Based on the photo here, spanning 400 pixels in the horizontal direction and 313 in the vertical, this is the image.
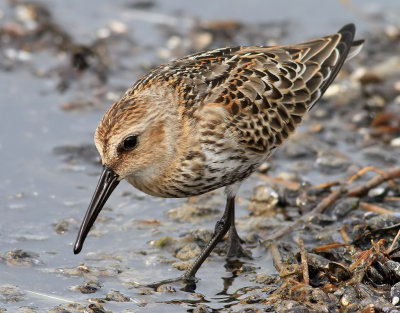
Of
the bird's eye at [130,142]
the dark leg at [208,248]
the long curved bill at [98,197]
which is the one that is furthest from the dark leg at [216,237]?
the bird's eye at [130,142]

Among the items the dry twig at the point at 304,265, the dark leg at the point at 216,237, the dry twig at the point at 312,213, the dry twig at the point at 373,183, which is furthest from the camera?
the dry twig at the point at 373,183

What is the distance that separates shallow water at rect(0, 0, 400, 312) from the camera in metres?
7.14

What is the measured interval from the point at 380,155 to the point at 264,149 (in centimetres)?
295

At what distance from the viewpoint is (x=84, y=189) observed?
9.12 m

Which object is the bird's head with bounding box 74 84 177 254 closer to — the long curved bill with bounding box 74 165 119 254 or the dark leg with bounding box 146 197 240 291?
the long curved bill with bounding box 74 165 119 254

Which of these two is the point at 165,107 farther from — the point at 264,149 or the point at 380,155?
the point at 380,155

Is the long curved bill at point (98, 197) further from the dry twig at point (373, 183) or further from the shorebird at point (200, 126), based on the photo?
the dry twig at point (373, 183)

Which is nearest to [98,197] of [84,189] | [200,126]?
[200,126]

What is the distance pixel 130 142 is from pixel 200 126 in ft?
2.53

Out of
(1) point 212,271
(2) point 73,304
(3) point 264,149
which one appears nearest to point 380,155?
(3) point 264,149

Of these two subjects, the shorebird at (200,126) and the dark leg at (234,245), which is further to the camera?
the dark leg at (234,245)

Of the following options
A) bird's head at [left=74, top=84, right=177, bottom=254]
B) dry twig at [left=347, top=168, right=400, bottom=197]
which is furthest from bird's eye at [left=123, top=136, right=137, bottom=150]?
dry twig at [left=347, top=168, right=400, bottom=197]

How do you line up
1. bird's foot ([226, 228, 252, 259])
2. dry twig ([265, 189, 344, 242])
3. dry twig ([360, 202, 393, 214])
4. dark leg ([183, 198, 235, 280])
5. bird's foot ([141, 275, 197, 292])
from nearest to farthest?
bird's foot ([141, 275, 197, 292]) < dark leg ([183, 198, 235, 280]) < bird's foot ([226, 228, 252, 259]) < dry twig ([265, 189, 344, 242]) < dry twig ([360, 202, 393, 214])

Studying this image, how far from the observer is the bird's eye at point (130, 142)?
6.69m
